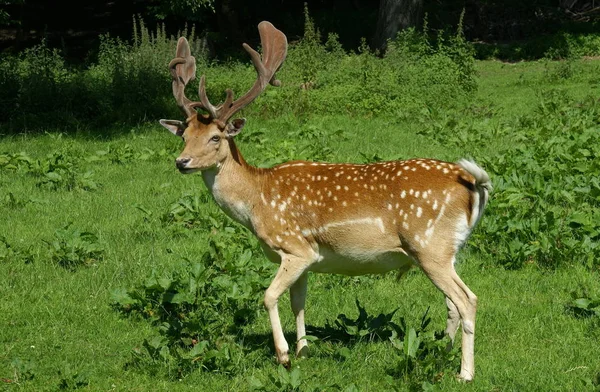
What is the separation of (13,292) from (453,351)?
3971 mm

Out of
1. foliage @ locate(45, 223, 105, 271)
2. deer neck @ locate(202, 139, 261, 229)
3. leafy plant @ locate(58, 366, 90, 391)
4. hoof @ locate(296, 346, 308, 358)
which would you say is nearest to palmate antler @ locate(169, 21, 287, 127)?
deer neck @ locate(202, 139, 261, 229)

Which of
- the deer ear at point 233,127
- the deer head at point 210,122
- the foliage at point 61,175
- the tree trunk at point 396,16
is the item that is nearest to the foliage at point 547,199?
the deer head at point 210,122

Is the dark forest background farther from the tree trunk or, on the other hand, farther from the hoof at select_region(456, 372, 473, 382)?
the hoof at select_region(456, 372, 473, 382)

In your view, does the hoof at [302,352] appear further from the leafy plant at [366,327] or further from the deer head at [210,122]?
the deer head at [210,122]

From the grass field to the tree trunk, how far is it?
1216 centimetres

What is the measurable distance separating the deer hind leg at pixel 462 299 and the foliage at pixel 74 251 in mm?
3806

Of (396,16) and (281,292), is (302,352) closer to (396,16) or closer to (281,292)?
(281,292)

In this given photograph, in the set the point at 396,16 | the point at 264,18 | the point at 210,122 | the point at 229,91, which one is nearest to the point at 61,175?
the point at 210,122

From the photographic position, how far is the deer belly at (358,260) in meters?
6.77

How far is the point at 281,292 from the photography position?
6828mm

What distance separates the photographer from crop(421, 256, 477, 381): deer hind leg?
6410 mm

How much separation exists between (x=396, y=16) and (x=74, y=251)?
1778cm

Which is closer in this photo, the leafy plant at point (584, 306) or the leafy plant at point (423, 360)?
the leafy plant at point (423, 360)

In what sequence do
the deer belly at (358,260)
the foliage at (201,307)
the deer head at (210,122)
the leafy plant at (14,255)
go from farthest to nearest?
the leafy plant at (14,255)
the deer head at (210,122)
the deer belly at (358,260)
the foliage at (201,307)
